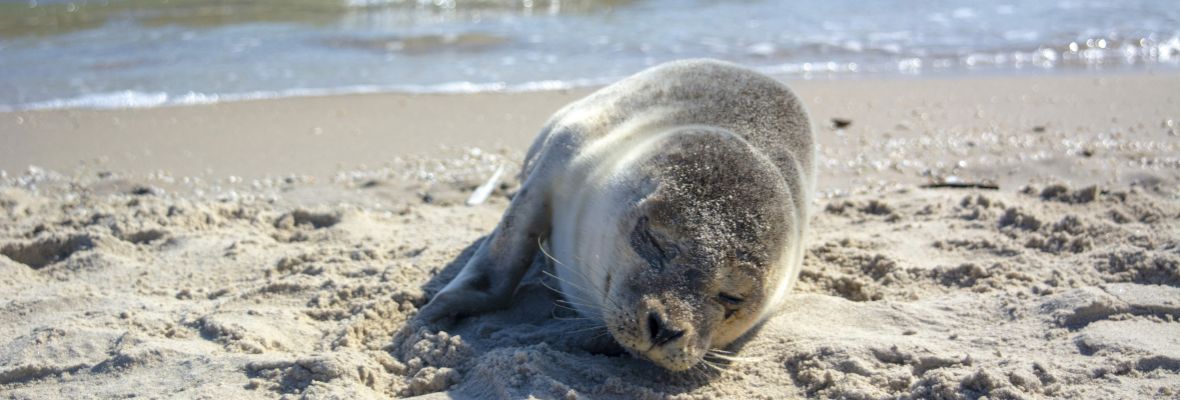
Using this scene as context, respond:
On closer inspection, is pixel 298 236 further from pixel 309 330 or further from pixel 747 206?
pixel 747 206

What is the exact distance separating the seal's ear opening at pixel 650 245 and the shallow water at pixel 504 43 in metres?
Result: 4.97

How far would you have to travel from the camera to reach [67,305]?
3717mm

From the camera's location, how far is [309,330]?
11.6ft

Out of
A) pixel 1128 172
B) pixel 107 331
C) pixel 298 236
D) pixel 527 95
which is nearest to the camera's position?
pixel 107 331

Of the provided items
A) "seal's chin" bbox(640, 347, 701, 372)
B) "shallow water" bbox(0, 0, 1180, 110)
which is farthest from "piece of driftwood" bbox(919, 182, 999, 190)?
"shallow water" bbox(0, 0, 1180, 110)

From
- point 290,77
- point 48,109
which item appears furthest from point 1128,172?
point 48,109

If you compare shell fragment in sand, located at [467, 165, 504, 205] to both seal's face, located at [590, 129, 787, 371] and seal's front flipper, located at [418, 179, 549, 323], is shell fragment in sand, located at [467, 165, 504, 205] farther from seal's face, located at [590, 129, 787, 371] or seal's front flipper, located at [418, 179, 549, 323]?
seal's face, located at [590, 129, 787, 371]

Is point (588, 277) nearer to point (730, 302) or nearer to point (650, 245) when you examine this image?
point (650, 245)

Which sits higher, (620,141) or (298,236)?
(620,141)

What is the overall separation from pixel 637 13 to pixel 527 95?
445 cm

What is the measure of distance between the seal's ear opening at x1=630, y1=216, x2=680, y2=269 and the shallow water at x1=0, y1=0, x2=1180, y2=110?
4973 mm

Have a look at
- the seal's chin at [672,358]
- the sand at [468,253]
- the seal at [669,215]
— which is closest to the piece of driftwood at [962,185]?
the sand at [468,253]

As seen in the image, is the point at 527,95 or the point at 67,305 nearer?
the point at 67,305

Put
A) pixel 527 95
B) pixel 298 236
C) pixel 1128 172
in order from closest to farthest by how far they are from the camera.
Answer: pixel 298 236, pixel 1128 172, pixel 527 95
